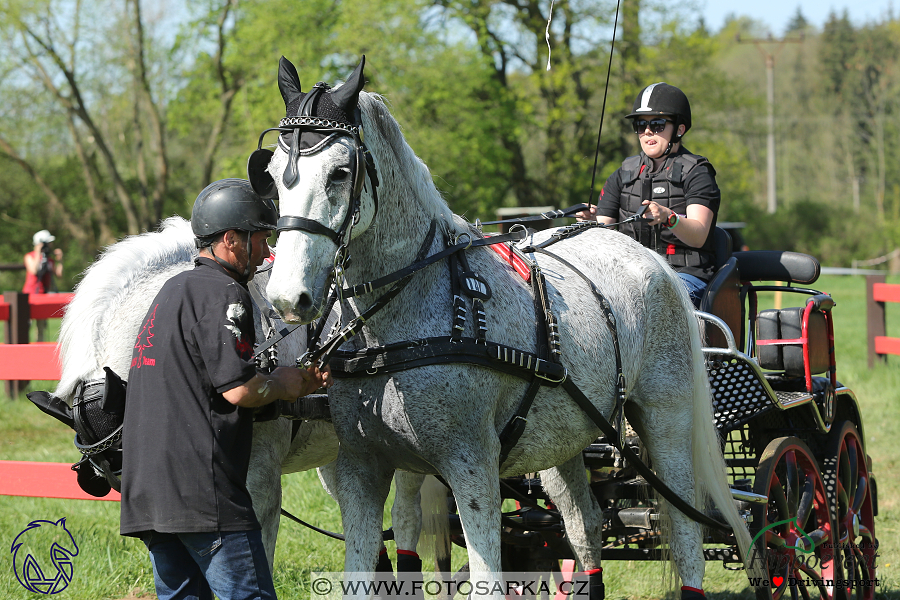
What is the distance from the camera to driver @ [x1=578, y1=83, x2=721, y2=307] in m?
4.18

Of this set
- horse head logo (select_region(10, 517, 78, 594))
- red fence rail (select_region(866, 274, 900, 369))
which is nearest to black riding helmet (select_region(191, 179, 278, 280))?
horse head logo (select_region(10, 517, 78, 594))

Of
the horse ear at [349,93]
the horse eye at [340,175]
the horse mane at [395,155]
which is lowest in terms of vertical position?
the horse eye at [340,175]

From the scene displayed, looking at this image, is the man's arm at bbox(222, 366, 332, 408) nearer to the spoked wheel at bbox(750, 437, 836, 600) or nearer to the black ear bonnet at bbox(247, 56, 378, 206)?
the black ear bonnet at bbox(247, 56, 378, 206)

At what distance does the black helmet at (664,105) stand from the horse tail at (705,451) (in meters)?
1.06

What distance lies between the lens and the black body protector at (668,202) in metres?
4.27

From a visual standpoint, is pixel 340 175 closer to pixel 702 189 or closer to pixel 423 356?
pixel 423 356

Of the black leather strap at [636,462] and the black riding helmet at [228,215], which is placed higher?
the black riding helmet at [228,215]

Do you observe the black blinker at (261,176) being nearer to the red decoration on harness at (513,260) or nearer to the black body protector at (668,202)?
the red decoration on harness at (513,260)

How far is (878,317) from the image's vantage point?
9.90m

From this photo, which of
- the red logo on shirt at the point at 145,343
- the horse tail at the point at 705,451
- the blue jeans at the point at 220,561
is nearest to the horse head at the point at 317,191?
the red logo on shirt at the point at 145,343

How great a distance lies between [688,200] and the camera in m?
4.16

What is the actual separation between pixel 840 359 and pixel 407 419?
10467mm

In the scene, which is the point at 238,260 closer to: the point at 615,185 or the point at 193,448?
the point at 193,448

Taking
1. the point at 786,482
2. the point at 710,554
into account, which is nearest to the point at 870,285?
the point at 786,482
